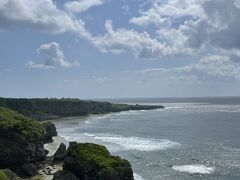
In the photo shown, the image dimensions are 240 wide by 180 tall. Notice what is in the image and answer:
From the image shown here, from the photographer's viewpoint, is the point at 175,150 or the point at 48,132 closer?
the point at 175,150

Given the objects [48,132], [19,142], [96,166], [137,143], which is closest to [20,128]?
[19,142]

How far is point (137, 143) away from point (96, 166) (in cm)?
4944

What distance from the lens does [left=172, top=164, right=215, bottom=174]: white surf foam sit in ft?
256

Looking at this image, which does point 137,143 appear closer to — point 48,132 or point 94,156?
point 48,132

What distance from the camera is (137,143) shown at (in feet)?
381

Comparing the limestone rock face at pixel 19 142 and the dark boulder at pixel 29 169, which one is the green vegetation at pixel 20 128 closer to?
the limestone rock face at pixel 19 142

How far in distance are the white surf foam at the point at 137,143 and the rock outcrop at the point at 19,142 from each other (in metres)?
27.2

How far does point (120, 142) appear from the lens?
11869cm

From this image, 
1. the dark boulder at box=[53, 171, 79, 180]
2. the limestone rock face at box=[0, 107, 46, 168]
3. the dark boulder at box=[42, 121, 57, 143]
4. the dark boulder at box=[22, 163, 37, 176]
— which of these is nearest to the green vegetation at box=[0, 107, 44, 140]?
the limestone rock face at box=[0, 107, 46, 168]

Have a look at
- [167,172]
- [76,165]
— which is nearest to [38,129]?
[76,165]

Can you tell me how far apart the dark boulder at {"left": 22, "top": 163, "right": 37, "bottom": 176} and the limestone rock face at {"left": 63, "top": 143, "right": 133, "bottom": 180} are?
9.47 metres

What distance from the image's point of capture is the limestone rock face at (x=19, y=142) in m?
79.6

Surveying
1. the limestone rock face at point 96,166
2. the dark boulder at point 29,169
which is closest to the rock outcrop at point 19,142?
the dark boulder at point 29,169

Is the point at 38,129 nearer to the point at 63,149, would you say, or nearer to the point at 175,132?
the point at 63,149
